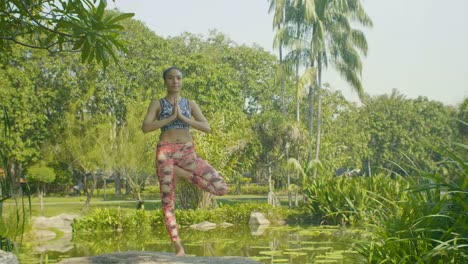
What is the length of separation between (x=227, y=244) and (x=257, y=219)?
559cm

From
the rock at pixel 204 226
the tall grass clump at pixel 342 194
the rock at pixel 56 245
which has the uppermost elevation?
the tall grass clump at pixel 342 194

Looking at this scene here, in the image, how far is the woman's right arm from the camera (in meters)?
5.95

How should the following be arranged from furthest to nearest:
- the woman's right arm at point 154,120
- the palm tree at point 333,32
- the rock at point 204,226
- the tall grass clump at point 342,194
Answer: the palm tree at point 333,32, the rock at point 204,226, the tall grass clump at point 342,194, the woman's right arm at point 154,120

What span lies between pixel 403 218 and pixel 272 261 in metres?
4.45

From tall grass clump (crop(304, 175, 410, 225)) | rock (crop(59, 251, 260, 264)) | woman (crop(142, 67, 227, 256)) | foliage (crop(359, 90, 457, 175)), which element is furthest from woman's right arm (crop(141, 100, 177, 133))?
foliage (crop(359, 90, 457, 175))

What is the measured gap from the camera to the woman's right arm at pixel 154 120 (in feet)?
19.5

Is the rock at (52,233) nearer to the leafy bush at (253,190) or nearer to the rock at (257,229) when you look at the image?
the rock at (257,229)

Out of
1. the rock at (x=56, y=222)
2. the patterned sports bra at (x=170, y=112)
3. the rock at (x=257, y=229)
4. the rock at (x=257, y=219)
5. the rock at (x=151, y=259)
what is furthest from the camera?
the rock at (x=257, y=219)

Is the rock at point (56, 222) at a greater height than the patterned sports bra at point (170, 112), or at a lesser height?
lesser

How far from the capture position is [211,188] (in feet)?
19.4

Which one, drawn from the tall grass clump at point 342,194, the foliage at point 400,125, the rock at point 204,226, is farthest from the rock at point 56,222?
the foliage at point 400,125

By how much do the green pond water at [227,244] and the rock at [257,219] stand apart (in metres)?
1.27

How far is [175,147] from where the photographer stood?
6.03 m

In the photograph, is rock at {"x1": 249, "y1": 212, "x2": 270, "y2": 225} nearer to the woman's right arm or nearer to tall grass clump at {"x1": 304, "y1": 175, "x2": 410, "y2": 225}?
tall grass clump at {"x1": 304, "y1": 175, "x2": 410, "y2": 225}
